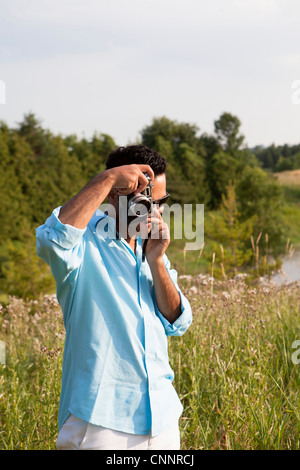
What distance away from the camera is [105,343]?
1.64m

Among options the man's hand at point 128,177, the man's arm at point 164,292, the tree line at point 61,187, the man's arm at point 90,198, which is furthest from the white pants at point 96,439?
the tree line at point 61,187

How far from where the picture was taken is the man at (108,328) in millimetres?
1575

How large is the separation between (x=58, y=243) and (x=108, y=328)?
1.18ft

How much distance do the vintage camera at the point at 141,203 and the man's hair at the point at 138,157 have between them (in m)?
0.10

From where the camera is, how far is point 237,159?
129 feet

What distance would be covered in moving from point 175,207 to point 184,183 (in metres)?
30.4

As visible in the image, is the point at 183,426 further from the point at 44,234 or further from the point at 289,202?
the point at 289,202

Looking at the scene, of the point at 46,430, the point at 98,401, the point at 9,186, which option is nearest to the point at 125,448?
the point at 98,401

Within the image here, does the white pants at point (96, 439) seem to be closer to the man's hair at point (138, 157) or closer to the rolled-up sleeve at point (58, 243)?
the rolled-up sleeve at point (58, 243)

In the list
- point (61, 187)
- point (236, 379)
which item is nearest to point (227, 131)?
point (61, 187)

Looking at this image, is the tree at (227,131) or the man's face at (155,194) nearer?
the man's face at (155,194)

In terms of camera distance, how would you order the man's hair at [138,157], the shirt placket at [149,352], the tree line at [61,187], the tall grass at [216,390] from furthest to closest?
the tree line at [61,187] → the tall grass at [216,390] → the man's hair at [138,157] → the shirt placket at [149,352]

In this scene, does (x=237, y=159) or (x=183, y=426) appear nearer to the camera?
(x=183, y=426)

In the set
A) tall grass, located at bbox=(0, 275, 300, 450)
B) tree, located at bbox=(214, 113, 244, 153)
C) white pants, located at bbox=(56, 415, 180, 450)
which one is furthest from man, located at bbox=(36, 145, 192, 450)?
tree, located at bbox=(214, 113, 244, 153)
